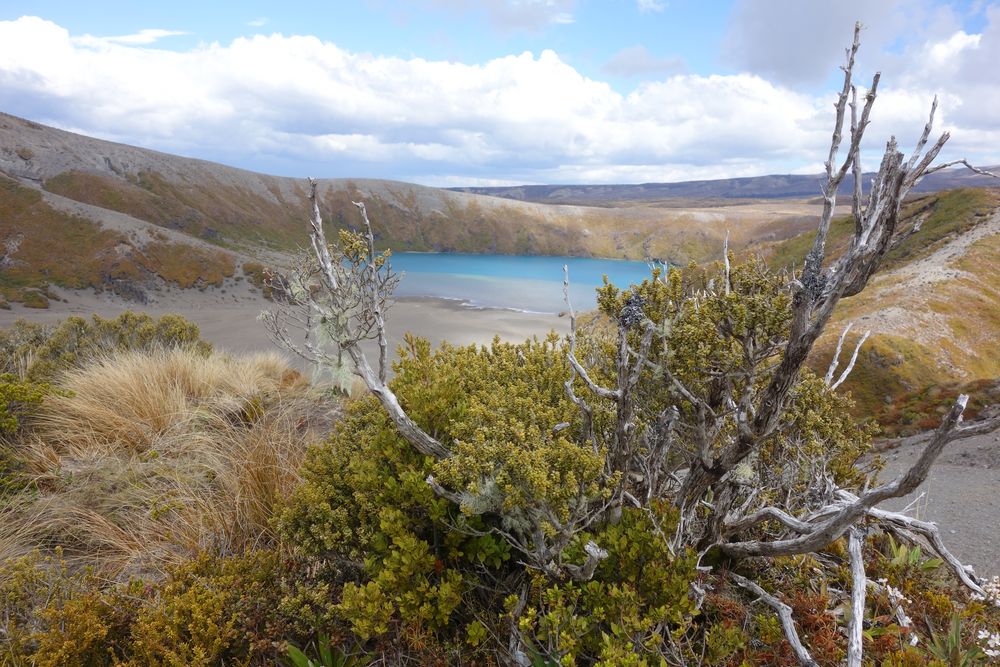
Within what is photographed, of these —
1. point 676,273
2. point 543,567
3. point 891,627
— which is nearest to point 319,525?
point 543,567

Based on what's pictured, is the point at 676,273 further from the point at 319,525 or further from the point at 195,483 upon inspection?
the point at 195,483

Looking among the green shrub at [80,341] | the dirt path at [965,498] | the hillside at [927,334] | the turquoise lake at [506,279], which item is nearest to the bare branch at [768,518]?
the dirt path at [965,498]

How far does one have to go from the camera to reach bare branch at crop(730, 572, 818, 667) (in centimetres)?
219

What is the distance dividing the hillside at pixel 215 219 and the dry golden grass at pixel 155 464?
12.0ft

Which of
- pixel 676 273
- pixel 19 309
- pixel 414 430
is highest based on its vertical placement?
pixel 676 273

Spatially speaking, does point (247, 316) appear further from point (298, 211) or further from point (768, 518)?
point (298, 211)

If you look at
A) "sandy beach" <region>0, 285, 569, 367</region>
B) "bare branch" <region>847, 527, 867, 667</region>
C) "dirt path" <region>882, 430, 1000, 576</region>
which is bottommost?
"sandy beach" <region>0, 285, 569, 367</region>

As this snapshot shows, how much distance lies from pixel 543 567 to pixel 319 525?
1.37 metres

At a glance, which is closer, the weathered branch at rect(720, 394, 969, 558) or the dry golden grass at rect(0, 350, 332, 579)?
the weathered branch at rect(720, 394, 969, 558)

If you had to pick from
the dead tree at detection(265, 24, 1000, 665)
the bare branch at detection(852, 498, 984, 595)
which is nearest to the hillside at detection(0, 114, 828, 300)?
the dead tree at detection(265, 24, 1000, 665)

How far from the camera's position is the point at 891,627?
267 centimetres

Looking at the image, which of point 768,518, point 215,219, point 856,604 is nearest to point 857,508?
point 856,604

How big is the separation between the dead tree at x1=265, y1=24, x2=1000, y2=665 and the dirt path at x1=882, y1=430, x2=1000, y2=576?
3.03 feet

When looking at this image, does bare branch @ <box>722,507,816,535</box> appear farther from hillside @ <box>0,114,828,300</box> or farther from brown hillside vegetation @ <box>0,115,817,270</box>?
brown hillside vegetation @ <box>0,115,817,270</box>
